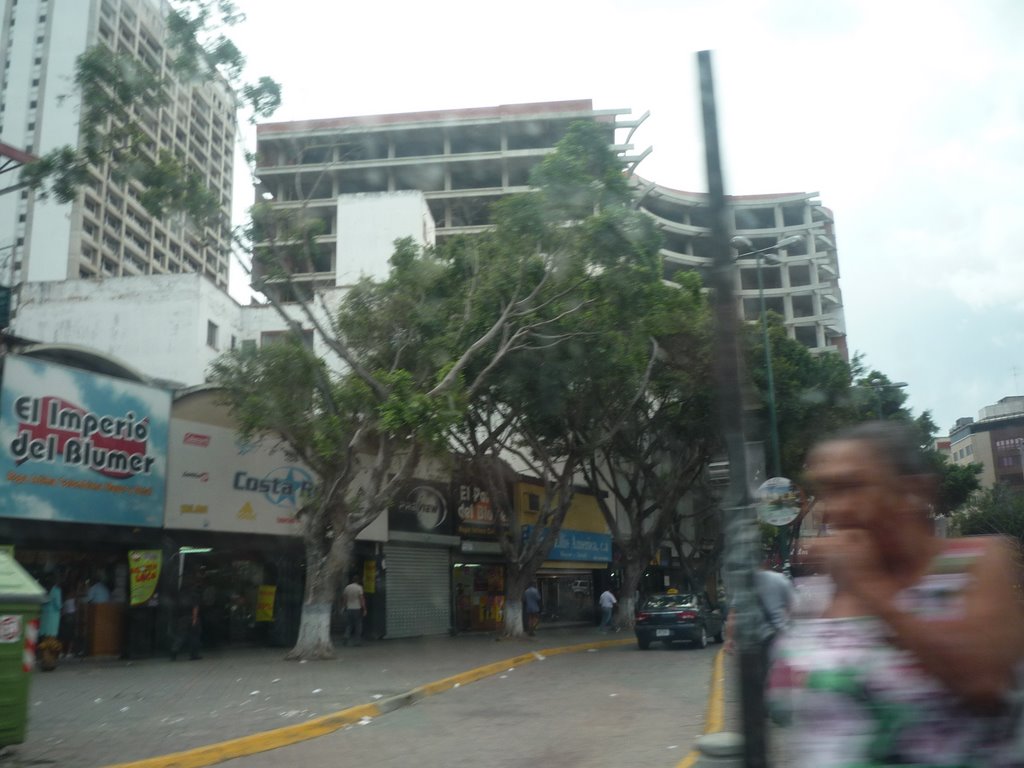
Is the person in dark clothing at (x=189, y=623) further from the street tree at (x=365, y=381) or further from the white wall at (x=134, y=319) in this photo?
the white wall at (x=134, y=319)

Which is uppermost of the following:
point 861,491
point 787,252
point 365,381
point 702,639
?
point 787,252

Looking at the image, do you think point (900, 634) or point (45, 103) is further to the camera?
point (45, 103)

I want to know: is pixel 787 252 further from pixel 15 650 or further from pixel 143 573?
pixel 15 650

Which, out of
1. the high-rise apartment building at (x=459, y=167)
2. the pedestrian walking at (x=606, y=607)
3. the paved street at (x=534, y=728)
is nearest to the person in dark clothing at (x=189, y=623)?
the paved street at (x=534, y=728)

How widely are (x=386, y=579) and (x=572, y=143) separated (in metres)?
13.8

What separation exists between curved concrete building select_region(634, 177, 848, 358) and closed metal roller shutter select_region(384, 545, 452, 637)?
1887 inches

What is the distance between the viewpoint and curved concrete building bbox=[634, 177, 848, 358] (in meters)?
74.6

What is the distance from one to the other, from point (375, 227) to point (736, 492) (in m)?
40.2

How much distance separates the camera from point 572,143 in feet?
62.2

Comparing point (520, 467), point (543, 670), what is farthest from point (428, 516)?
point (543, 670)

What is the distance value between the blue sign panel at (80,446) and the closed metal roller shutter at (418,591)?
854 cm

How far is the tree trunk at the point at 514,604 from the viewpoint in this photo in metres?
25.8

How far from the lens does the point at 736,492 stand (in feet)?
14.1

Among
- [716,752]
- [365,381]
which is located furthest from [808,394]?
[716,752]
